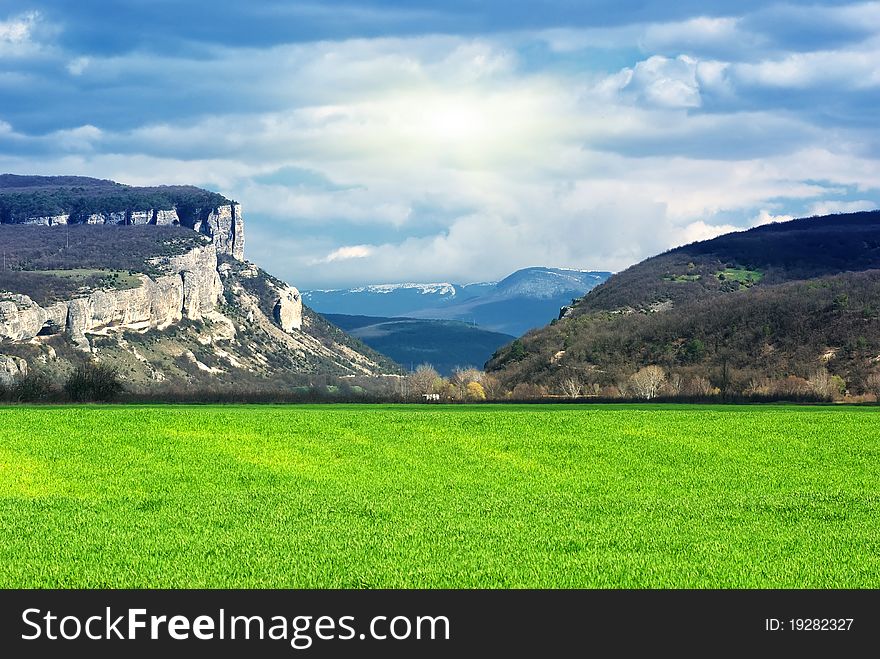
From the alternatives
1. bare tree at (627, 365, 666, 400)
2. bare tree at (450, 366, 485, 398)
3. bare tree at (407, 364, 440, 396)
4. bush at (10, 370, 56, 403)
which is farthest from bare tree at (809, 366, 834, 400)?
bush at (10, 370, 56, 403)

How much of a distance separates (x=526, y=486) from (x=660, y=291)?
12659 centimetres

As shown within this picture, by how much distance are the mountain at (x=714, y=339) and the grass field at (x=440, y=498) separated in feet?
127

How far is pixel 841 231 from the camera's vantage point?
188875 millimetres

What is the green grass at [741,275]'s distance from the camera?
160 meters

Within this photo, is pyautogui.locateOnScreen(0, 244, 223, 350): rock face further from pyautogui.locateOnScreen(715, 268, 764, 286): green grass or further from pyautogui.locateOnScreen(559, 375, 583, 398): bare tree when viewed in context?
pyautogui.locateOnScreen(715, 268, 764, 286): green grass

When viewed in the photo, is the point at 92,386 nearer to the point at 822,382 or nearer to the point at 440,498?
the point at 440,498

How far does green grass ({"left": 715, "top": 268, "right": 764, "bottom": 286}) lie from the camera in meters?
160

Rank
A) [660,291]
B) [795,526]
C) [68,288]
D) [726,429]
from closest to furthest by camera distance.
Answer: [795,526], [726,429], [660,291], [68,288]

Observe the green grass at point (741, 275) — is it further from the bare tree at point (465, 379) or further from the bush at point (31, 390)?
the bush at point (31, 390)

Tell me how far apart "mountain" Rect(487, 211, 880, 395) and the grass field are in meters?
38.7

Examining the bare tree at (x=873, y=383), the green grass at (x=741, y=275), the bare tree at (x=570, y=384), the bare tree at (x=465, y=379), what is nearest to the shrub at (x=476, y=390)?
the bare tree at (x=465, y=379)

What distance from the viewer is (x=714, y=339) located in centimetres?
10781
